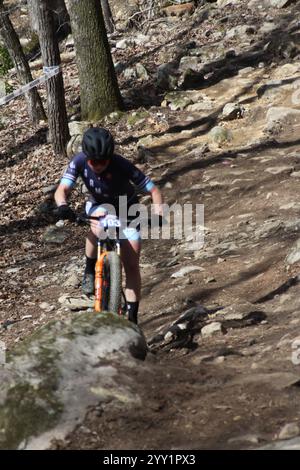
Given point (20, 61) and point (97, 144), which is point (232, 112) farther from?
point (97, 144)

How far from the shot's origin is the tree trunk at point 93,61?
14.8m

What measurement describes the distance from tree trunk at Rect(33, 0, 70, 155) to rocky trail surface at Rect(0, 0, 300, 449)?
46cm

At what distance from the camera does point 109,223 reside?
21.3 ft

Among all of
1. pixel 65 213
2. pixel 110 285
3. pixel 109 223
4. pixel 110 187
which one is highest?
pixel 110 187

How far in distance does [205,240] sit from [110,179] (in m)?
3.96

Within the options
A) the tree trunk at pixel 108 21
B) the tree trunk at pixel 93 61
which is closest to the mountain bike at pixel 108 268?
the tree trunk at pixel 93 61

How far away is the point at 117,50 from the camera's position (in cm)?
2072

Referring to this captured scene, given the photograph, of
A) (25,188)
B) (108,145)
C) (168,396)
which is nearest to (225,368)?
(168,396)

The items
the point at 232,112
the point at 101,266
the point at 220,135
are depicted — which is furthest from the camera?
the point at 232,112

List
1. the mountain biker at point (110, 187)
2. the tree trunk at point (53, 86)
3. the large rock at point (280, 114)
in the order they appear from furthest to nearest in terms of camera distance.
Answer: the tree trunk at point (53, 86)
the large rock at point (280, 114)
the mountain biker at point (110, 187)

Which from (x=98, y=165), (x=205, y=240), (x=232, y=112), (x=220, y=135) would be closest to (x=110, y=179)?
(x=98, y=165)

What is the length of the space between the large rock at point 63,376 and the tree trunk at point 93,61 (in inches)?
409

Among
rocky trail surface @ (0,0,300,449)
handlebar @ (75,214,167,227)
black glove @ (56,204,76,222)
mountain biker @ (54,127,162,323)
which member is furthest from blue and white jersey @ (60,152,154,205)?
rocky trail surface @ (0,0,300,449)

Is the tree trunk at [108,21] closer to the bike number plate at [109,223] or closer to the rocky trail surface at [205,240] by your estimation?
the rocky trail surface at [205,240]
